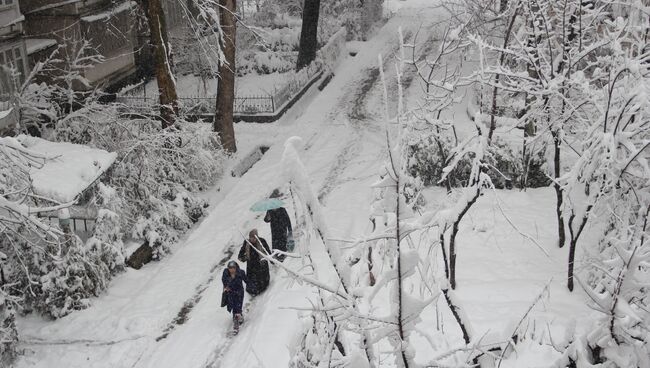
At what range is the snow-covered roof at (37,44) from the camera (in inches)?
811

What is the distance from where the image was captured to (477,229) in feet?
41.9

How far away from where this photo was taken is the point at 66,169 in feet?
38.1

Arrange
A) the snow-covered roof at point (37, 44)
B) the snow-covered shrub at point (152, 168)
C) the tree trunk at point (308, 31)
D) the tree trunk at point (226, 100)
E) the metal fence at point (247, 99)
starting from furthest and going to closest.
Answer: the tree trunk at point (308, 31)
the metal fence at point (247, 99)
the snow-covered roof at point (37, 44)
the tree trunk at point (226, 100)
the snow-covered shrub at point (152, 168)

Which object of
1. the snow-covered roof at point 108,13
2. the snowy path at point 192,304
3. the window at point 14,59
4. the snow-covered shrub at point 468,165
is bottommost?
the snowy path at point 192,304

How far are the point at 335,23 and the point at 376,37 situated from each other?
2448 mm

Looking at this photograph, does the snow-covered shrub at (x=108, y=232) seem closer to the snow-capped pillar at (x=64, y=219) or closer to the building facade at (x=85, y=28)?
the snow-capped pillar at (x=64, y=219)

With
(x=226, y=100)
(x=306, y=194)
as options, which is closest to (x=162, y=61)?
(x=226, y=100)

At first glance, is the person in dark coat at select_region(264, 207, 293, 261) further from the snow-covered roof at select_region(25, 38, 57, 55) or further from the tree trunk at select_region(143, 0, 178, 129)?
the snow-covered roof at select_region(25, 38, 57, 55)

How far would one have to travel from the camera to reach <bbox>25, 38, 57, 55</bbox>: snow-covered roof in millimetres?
20595

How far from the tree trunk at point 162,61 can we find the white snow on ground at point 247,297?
2.41 metres

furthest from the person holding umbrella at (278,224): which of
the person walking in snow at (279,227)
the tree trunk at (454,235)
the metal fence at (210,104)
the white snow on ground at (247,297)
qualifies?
the metal fence at (210,104)

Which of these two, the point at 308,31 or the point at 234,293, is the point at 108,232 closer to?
the point at 234,293

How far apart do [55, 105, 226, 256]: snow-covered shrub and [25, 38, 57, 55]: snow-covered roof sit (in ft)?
24.8

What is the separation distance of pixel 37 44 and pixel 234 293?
1536 centimetres
